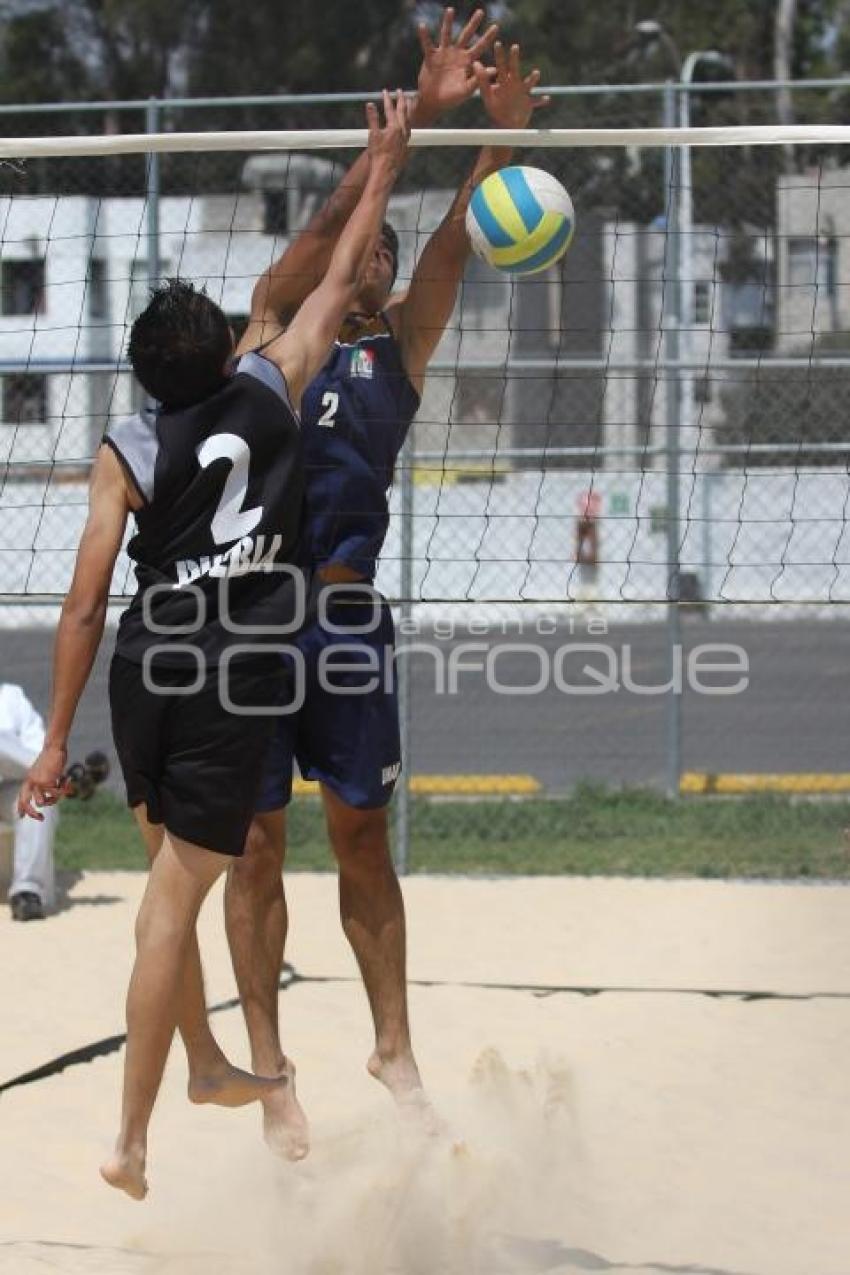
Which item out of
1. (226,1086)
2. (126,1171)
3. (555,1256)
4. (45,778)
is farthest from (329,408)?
(555,1256)

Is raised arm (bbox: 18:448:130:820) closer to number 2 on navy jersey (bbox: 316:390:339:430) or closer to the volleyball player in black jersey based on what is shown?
the volleyball player in black jersey

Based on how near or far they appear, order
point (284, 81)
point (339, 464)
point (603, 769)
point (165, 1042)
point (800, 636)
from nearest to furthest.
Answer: point (165, 1042), point (339, 464), point (603, 769), point (800, 636), point (284, 81)

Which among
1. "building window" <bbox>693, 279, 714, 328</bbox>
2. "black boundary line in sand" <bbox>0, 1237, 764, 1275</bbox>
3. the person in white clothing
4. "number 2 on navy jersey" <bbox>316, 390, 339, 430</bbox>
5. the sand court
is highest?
"building window" <bbox>693, 279, 714, 328</bbox>

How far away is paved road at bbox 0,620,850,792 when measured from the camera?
1182 centimetres

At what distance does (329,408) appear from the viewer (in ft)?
15.8

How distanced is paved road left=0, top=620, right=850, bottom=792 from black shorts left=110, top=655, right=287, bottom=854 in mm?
7004

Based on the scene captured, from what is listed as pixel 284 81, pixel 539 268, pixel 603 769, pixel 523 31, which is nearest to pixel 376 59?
pixel 284 81

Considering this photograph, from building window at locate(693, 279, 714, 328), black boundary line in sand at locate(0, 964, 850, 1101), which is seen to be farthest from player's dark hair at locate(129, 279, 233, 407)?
building window at locate(693, 279, 714, 328)

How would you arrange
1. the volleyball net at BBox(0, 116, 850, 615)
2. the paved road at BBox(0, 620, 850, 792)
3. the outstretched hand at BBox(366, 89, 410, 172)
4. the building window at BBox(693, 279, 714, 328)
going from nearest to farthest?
1. the outstretched hand at BBox(366, 89, 410, 172)
2. the volleyball net at BBox(0, 116, 850, 615)
3. the paved road at BBox(0, 620, 850, 792)
4. the building window at BBox(693, 279, 714, 328)

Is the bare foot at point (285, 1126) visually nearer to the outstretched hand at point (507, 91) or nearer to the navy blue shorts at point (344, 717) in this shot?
the navy blue shorts at point (344, 717)

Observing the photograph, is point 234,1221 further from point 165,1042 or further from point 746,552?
point 746,552

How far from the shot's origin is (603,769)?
1170 centimetres

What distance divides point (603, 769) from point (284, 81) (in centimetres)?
2158

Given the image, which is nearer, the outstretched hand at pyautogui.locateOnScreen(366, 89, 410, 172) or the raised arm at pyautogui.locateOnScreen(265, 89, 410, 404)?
the raised arm at pyautogui.locateOnScreen(265, 89, 410, 404)
